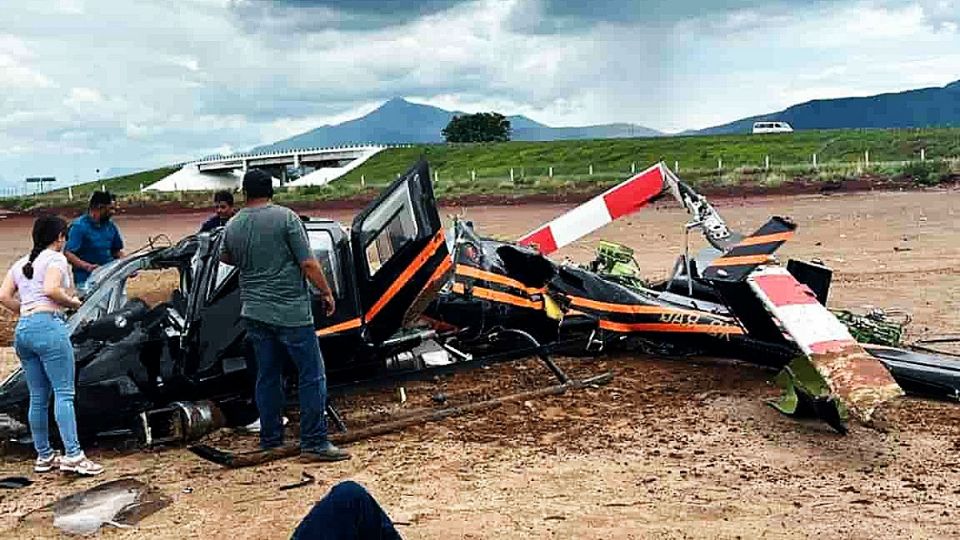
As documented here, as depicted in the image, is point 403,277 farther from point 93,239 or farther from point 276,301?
point 93,239

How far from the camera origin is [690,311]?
8922mm

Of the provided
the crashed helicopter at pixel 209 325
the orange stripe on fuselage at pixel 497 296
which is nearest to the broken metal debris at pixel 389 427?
the crashed helicopter at pixel 209 325

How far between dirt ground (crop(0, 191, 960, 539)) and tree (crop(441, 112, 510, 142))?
7588cm

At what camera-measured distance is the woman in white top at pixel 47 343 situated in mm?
6379

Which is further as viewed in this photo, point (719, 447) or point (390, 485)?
point (719, 447)

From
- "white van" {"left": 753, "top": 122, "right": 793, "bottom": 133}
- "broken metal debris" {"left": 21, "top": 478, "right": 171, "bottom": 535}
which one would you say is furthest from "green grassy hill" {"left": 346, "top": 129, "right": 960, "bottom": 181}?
"broken metal debris" {"left": 21, "top": 478, "right": 171, "bottom": 535}

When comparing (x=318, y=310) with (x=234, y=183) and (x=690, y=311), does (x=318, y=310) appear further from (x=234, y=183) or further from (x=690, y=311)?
(x=234, y=183)

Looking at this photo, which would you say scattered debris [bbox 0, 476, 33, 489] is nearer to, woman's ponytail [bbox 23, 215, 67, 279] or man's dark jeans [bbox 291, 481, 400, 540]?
woman's ponytail [bbox 23, 215, 67, 279]

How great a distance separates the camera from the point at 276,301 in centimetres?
645

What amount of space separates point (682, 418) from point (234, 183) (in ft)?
198

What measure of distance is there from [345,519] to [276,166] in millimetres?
67982

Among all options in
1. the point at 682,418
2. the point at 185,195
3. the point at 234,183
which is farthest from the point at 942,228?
the point at 234,183

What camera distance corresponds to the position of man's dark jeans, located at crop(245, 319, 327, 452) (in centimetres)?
650

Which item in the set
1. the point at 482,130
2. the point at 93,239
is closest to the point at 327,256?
the point at 93,239
